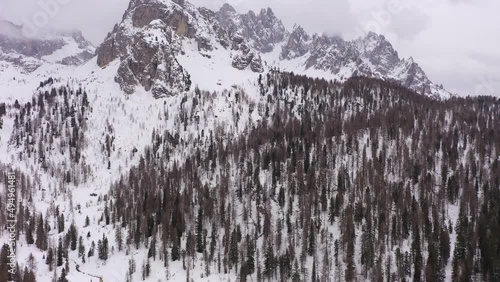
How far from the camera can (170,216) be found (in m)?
174

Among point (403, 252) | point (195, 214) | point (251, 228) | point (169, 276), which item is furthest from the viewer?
point (195, 214)

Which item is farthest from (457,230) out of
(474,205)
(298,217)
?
(298,217)

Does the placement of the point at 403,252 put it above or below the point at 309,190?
below

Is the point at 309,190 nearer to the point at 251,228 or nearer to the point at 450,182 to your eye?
the point at 251,228

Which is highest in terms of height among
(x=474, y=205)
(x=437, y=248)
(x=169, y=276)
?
(x=474, y=205)

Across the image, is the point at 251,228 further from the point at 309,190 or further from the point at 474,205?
the point at 474,205

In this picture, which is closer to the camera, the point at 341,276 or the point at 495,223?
the point at 341,276

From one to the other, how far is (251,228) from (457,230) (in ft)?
250

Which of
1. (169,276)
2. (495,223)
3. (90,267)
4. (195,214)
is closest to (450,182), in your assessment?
(495,223)

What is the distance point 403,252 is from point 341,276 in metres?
25.6

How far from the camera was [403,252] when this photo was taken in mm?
151875

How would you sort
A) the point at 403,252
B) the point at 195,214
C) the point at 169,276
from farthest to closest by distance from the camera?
the point at 195,214 → the point at 403,252 → the point at 169,276

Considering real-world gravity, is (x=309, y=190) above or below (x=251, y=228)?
above

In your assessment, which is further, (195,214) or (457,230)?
(195,214)
